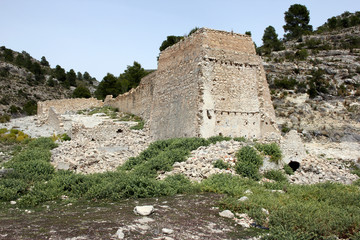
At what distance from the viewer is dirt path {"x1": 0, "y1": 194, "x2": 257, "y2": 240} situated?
17.3ft

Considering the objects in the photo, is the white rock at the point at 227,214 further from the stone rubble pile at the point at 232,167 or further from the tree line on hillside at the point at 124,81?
the tree line on hillside at the point at 124,81

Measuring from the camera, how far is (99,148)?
1642 centimetres

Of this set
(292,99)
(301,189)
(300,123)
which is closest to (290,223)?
(301,189)

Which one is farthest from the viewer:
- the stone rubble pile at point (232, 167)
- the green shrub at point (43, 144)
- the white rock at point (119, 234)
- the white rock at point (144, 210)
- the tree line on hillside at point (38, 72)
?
the tree line on hillside at point (38, 72)

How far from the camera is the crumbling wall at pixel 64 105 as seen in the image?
94.9 ft

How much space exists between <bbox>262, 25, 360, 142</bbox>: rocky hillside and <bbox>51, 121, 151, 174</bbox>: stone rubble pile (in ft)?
40.8

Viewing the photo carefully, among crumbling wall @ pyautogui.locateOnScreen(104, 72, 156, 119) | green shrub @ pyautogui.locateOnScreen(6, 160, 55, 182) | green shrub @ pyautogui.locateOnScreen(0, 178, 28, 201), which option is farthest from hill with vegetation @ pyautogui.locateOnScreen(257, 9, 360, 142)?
green shrub @ pyautogui.locateOnScreen(0, 178, 28, 201)

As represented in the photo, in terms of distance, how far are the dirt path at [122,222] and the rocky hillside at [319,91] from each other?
1881 centimetres

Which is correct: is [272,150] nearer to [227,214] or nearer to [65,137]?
[227,214]

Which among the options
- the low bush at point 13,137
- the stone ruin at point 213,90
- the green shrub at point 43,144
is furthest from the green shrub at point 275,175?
the low bush at point 13,137

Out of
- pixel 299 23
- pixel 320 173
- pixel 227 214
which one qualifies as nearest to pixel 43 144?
pixel 320 173

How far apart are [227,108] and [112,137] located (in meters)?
6.89

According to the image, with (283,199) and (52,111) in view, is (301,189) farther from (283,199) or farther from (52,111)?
(52,111)

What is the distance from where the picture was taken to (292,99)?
29922 mm
